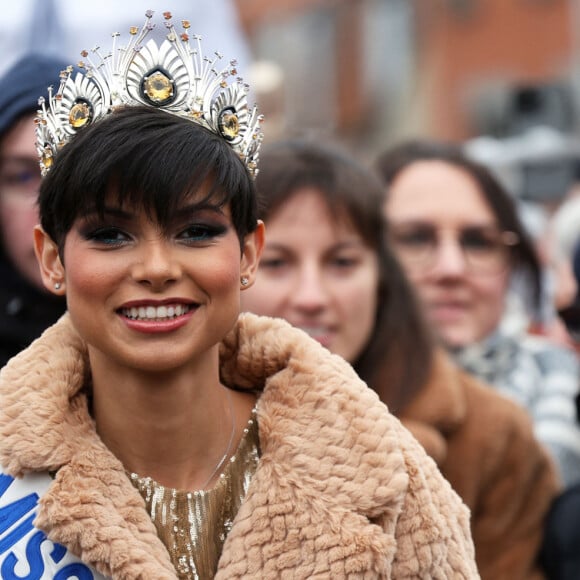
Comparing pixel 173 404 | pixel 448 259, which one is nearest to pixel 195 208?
pixel 173 404

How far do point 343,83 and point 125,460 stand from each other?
25.4 metres

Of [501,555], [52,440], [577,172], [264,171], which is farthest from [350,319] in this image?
[577,172]

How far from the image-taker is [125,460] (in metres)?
2.57

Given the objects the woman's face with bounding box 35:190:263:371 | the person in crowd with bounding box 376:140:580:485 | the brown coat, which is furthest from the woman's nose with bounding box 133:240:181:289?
the person in crowd with bounding box 376:140:580:485

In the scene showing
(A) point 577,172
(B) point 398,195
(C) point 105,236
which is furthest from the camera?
(A) point 577,172

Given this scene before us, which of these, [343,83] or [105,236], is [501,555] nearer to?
[105,236]

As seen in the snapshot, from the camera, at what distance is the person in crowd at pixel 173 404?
239cm

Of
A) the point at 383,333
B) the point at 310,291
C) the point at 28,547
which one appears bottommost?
the point at 383,333

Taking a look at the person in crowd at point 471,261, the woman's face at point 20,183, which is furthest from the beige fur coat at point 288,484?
the person in crowd at point 471,261

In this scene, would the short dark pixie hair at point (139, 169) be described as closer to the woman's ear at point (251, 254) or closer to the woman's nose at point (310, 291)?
the woman's ear at point (251, 254)

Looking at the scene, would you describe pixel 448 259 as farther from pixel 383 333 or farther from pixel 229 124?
pixel 229 124

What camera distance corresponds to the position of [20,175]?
361 cm

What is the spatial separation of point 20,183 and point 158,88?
122 centimetres

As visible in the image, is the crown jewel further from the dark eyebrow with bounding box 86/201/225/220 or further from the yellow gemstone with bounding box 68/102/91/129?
the dark eyebrow with bounding box 86/201/225/220
